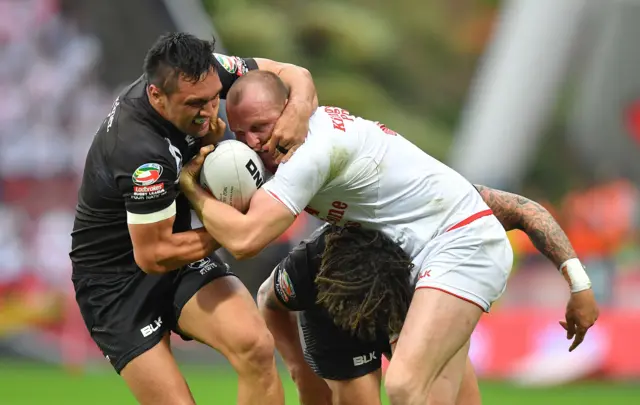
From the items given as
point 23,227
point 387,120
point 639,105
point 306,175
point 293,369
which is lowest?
point 387,120

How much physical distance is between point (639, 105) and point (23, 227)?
1002 cm

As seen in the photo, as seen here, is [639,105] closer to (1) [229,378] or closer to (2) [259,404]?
(1) [229,378]

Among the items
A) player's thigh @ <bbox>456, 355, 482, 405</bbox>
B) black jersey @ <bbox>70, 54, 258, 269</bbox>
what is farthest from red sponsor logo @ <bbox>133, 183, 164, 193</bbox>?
player's thigh @ <bbox>456, 355, 482, 405</bbox>

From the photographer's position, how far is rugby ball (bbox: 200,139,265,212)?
586cm

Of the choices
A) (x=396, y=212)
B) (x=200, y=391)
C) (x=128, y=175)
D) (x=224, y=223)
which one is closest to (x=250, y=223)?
(x=224, y=223)

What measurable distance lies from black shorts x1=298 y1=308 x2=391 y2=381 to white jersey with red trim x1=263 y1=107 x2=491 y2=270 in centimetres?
94

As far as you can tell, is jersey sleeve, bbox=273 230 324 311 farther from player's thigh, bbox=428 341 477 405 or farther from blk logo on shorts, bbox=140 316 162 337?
player's thigh, bbox=428 341 477 405

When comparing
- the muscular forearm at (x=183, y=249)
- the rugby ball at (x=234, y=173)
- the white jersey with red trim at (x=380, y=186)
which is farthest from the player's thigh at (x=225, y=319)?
the white jersey with red trim at (x=380, y=186)

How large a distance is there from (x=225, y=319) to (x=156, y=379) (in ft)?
1.91

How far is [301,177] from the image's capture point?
5.75 m

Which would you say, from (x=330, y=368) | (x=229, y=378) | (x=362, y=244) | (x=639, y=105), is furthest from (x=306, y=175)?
(x=639, y=105)

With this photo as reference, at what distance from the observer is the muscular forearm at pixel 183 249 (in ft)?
19.7

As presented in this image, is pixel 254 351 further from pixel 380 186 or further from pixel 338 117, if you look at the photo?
pixel 338 117

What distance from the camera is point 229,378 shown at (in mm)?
12555
